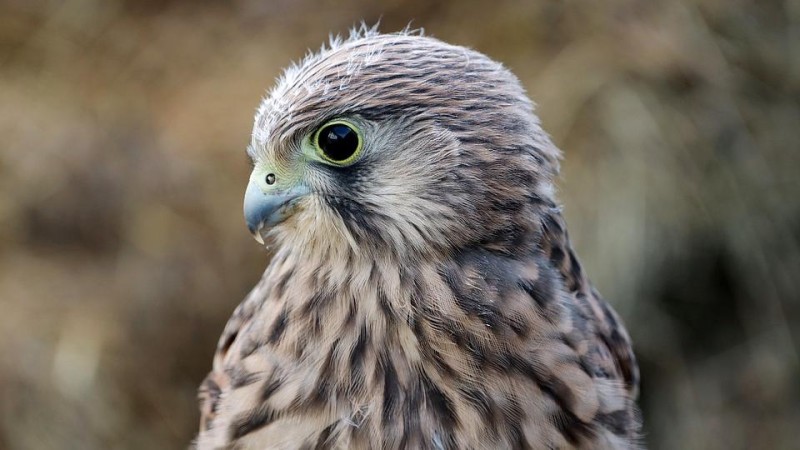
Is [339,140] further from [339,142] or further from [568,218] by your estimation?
[568,218]

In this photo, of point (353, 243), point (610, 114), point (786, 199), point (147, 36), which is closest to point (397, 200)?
point (353, 243)

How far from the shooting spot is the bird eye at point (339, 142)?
1516mm

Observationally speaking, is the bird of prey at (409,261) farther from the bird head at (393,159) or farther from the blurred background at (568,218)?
the blurred background at (568,218)

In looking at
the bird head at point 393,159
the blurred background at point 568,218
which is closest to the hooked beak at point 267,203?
the bird head at point 393,159

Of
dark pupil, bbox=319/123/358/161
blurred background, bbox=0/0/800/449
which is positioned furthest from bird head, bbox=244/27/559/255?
blurred background, bbox=0/0/800/449

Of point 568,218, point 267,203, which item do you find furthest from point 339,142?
point 568,218

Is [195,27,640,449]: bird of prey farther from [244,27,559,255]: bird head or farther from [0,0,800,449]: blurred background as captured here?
[0,0,800,449]: blurred background

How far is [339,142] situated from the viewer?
1.52 metres

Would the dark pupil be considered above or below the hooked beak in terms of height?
above

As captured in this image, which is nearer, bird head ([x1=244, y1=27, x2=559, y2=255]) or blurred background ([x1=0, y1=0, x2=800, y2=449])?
bird head ([x1=244, y1=27, x2=559, y2=255])

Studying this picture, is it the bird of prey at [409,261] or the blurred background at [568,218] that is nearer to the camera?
the bird of prey at [409,261]

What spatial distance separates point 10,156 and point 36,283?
50 cm

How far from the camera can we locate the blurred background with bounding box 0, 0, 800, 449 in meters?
3.18

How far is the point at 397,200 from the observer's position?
1.54 m
